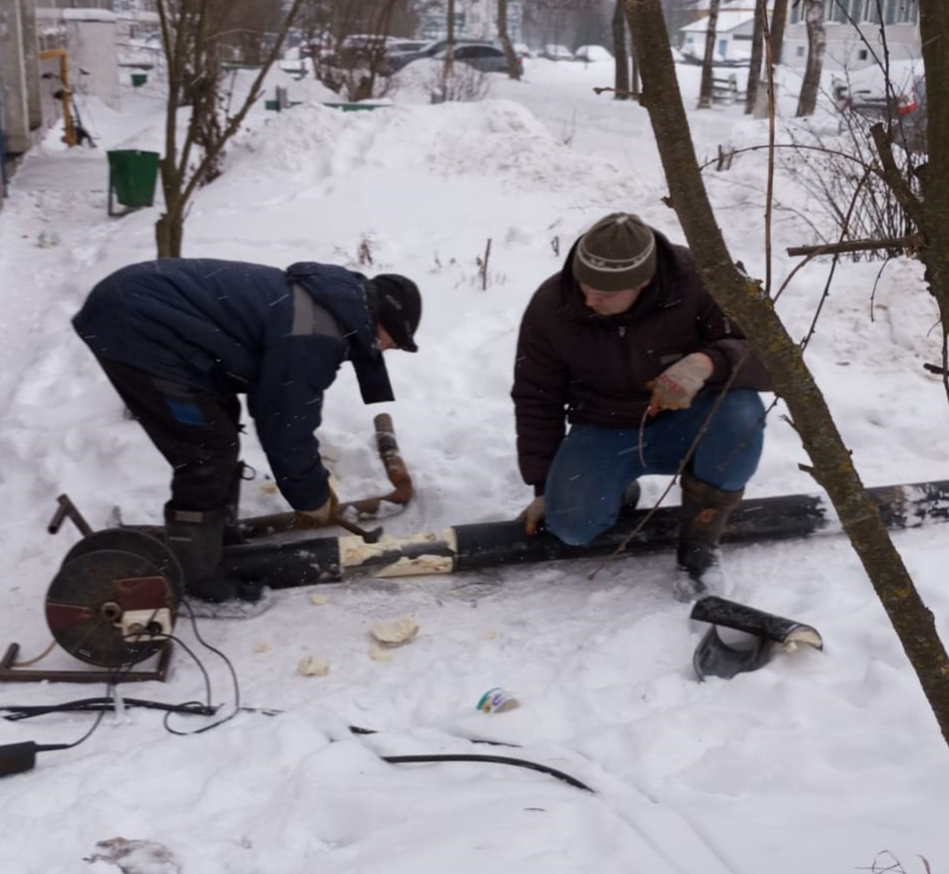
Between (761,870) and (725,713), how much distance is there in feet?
2.16

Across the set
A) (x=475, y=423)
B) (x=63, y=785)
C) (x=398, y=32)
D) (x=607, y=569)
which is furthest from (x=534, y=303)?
(x=398, y=32)

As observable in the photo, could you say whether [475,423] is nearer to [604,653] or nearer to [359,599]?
[359,599]

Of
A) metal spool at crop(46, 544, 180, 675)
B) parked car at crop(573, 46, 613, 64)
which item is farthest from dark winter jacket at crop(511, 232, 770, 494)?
parked car at crop(573, 46, 613, 64)

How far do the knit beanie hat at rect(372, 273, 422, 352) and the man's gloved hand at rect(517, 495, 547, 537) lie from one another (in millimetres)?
738

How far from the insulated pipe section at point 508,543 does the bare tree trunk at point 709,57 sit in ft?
60.6

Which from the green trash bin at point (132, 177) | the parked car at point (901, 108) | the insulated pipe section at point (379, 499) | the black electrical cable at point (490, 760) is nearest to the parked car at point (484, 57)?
the parked car at point (901, 108)

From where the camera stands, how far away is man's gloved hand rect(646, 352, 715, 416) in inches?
124

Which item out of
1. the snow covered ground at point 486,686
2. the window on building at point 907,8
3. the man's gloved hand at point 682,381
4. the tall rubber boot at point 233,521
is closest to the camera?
the window on building at point 907,8

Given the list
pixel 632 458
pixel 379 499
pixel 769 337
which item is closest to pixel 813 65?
pixel 379 499

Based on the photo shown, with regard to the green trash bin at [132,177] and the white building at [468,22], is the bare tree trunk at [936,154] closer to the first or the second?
the green trash bin at [132,177]

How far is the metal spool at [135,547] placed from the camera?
9.90 feet

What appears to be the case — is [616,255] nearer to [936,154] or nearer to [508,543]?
[508,543]

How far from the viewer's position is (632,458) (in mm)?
3541

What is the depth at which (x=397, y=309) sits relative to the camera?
10.6 feet
